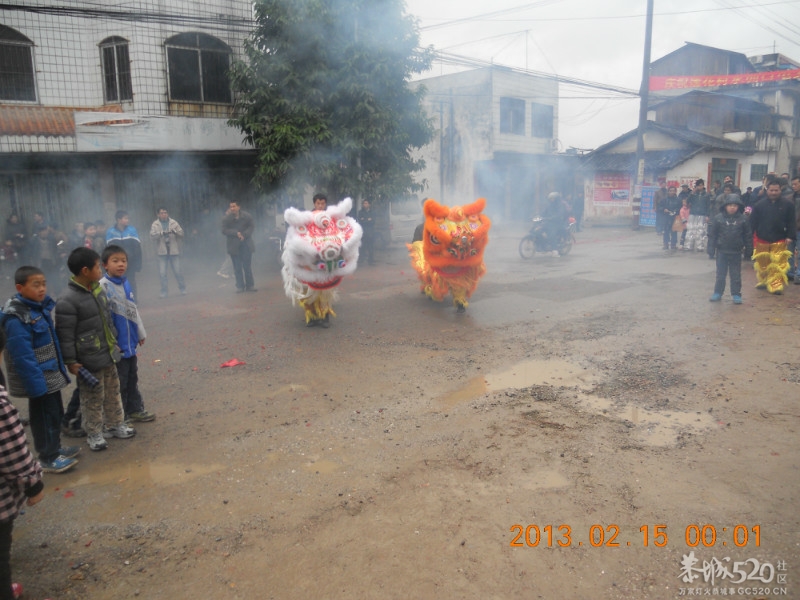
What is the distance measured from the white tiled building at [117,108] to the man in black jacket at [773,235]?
984 centimetres

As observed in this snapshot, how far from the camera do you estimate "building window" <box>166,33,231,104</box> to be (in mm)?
12531

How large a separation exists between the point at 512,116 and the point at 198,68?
1437 cm

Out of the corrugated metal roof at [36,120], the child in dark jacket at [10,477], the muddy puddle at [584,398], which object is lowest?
the muddy puddle at [584,398]

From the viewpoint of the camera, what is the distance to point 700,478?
3564mm

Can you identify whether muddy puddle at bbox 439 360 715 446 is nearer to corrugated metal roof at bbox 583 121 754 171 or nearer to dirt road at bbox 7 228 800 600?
dirt road at bbox 7 228 800 600

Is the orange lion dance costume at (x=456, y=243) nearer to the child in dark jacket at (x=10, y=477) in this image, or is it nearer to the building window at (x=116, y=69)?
the child in dark jacket at (x=10, y=477)

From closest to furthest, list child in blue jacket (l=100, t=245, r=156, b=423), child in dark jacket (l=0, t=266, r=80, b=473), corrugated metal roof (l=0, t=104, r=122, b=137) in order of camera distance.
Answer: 1. child in dark jacket (l=0, t=266, r=80, b=473)
2. child in blue jacket (l=100, t=245, r=156, b=423)
3. corrugated metal roof (l=0, t=104, r=122, b=137)

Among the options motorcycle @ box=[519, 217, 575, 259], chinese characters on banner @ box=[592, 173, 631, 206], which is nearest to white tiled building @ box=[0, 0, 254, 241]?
motorcycle @ box=[519, 217, 575, 259]

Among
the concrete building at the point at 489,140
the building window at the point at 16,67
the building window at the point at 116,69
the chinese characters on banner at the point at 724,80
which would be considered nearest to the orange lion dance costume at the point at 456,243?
the building window at the point at 116,69

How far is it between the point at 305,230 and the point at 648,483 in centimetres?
461

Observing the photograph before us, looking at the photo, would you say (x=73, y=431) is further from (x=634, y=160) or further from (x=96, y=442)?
(x=634, y=160)

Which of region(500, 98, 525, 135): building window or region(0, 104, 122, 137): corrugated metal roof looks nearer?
region(0, 104, 122, 137): corrugated metal roof
